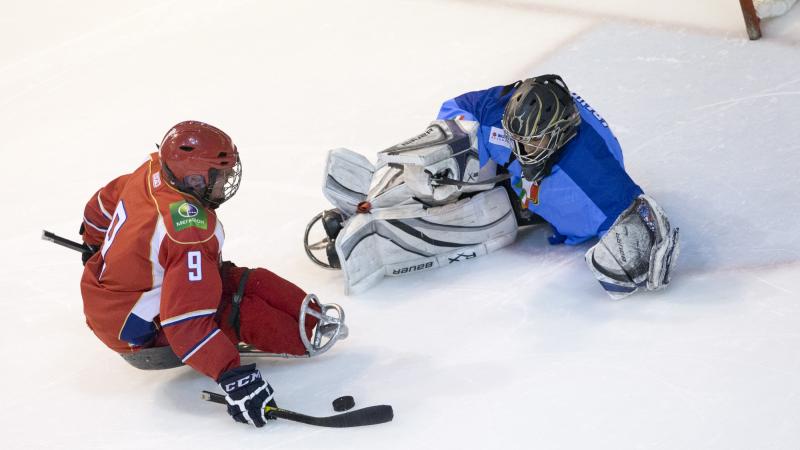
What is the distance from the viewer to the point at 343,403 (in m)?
3.24

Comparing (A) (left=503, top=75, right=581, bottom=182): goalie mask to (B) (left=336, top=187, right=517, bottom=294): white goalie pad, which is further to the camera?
(B) (left=336, top=187, right=517, bottom=294): white goalie pad

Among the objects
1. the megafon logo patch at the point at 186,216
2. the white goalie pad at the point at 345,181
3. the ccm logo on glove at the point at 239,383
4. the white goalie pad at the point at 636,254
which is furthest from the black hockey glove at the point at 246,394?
the white goalie pad at the point at 636,254

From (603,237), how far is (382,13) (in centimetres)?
290

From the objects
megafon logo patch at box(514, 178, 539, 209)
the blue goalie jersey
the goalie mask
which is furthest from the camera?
megafon logo patch at box(514, 178, 539, 209)

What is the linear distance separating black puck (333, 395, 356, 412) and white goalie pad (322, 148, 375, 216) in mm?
854

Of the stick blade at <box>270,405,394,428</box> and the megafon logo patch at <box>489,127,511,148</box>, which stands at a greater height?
the megafon logo patch at <box>489,127,511,148</box>

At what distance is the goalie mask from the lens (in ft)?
11.6

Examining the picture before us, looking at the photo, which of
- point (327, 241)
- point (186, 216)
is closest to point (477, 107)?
point (327, 241)

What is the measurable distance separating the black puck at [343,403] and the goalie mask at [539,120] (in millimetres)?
993

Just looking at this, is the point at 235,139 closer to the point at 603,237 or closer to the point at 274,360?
the point at 274,360

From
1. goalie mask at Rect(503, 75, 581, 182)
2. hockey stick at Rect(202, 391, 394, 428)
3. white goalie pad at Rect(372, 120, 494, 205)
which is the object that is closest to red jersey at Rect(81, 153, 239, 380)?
hockey stick at Rect(202, 391, 394, 428)

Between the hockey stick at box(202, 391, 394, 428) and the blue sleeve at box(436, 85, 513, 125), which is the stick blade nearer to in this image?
the hockey stick at box(202, 391, 394, 428)

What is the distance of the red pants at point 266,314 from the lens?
3.42m

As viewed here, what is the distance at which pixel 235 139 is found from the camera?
5.07 metres
